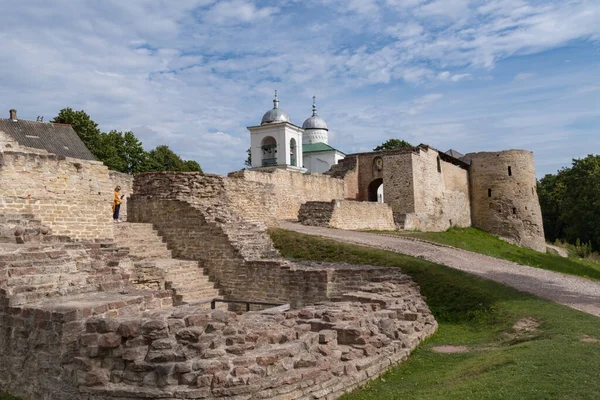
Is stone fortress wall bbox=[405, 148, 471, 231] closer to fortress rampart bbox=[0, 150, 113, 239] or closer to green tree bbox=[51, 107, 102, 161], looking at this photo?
fortress rampart bbox=[0, 150, 113, 239]

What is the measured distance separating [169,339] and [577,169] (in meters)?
49.5

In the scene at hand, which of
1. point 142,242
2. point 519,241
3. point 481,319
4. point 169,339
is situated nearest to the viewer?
point 169,339

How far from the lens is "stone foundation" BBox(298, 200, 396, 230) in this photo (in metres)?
23.2

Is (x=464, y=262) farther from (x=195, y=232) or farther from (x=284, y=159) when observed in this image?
(x=284, y=159)

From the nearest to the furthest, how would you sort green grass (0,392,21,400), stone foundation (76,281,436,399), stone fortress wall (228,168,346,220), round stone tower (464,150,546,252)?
1. stone foundation (76,281,436,399)
2. green grass (0,392,21,400)
3. stone fortress wall (228,168,346,220)
4. round stone tower (464,150,546,252)

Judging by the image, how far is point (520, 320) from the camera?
33.0 feet

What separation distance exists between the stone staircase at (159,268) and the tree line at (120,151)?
28.5 m

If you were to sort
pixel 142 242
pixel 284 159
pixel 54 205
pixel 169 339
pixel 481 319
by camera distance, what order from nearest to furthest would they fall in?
pixel 169 339 → pixel 481 319 → pixel 54 205 → pixel 142 242 → pixel 284 159

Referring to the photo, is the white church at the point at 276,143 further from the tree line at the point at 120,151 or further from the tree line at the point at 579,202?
the tree line at the point at 579,202

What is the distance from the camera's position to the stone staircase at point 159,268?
12.6 meters

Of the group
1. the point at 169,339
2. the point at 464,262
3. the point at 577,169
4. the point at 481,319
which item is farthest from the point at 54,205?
the point at 577,169

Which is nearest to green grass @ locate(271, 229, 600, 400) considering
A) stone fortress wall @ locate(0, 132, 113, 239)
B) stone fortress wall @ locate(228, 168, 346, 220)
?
stone fortress wall @ locate(0, 132, 113, 239)

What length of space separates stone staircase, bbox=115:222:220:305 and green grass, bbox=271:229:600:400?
5.16 meters

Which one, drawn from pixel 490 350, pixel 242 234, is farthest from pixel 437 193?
pixel 490 350
